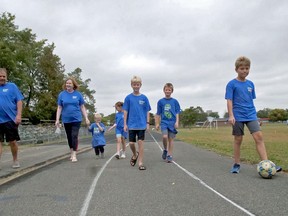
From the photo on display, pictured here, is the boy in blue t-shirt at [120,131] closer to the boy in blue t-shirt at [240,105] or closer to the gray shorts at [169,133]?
the gray shorts at [169,133]

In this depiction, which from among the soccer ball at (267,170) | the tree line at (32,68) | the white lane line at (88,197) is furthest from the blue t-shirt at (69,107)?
the tree line at (32,68)

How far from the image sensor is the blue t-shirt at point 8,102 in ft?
25.0

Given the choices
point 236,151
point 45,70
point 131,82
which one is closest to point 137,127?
point 131,82

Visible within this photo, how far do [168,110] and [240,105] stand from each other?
105 inches

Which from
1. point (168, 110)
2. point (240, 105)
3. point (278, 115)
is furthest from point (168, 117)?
point (278, 115)

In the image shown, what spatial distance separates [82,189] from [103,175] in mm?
1352

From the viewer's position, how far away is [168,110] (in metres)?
9.38

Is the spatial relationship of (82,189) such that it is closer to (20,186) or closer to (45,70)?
(20,186)

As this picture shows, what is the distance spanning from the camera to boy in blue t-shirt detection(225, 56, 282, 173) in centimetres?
691

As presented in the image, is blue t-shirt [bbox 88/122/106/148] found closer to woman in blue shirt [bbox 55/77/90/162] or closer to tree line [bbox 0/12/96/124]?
woman in blue shirt [bbox 55/77/90/162]

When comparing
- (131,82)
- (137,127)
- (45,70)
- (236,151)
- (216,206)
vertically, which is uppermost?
(45,70)

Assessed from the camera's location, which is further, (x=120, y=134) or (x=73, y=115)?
(x=120, y=134)

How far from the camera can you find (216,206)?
4.35 meters

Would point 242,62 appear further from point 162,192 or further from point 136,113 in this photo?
point 162,192
